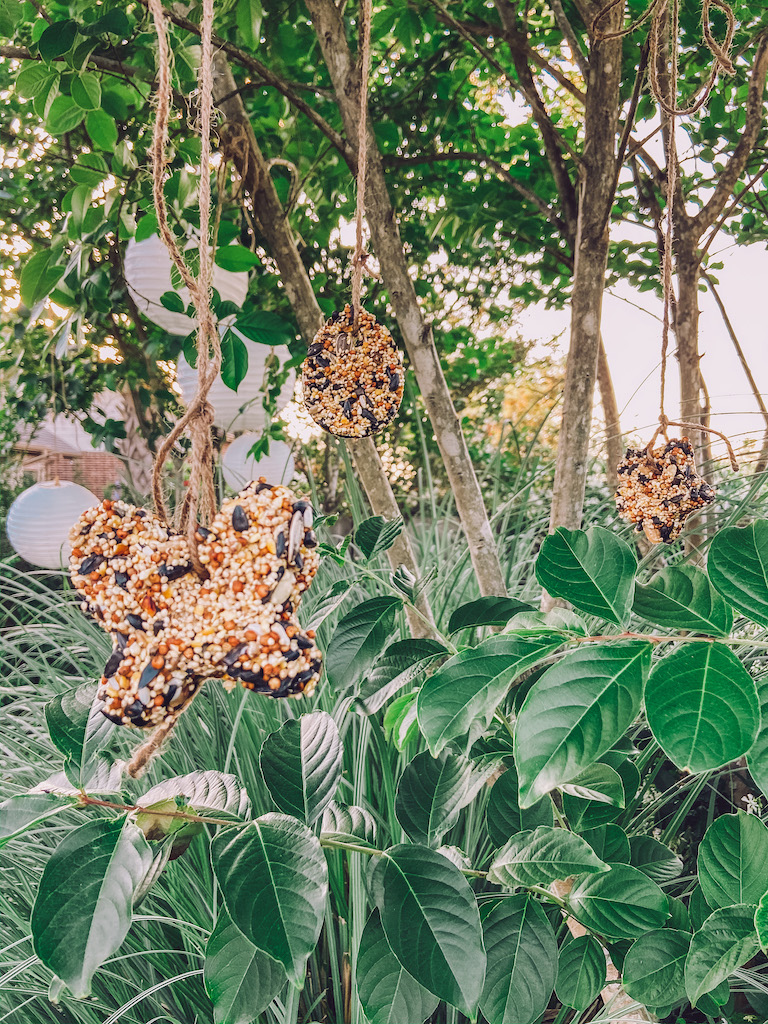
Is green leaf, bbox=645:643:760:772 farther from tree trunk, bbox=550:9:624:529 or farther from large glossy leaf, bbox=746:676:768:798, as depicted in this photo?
tree trunk, bbox=550:9:624:529

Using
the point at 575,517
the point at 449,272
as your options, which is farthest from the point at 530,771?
→ the point at 449,272

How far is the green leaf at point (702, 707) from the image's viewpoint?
0.21 m

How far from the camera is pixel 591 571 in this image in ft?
0.95

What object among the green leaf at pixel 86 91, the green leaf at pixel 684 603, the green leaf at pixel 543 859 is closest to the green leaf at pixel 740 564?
the green leaf at pixel 684 603

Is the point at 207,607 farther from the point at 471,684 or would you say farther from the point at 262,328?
the point at 262,328

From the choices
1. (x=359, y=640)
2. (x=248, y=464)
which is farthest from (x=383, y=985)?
(x=248, y=464)

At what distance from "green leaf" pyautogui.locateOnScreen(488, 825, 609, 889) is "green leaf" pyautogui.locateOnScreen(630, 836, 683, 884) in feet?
0.58

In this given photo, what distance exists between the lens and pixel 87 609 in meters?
0.31

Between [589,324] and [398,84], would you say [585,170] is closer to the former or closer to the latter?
[589,324]

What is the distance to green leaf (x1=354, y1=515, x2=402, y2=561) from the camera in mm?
424

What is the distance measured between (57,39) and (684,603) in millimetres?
680

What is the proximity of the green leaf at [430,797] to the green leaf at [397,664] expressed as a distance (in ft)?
0.17

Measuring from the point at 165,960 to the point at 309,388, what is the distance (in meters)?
0.66

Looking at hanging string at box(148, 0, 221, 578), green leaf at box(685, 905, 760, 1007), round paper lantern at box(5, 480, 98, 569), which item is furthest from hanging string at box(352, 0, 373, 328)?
round paper lantern at box(5, 480, 98, 569)
